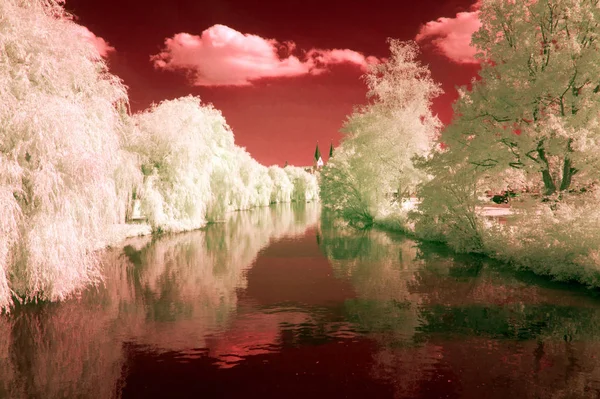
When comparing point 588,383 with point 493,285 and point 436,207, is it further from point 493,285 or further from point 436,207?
point 436,207

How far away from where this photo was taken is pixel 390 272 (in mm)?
20734

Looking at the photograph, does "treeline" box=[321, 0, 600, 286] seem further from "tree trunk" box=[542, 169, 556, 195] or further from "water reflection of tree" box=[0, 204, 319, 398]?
"water reflection of tree" box=[0, 204, 319, 398]

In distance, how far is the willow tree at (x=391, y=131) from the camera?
38.3 metres

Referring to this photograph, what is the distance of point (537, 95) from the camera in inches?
777

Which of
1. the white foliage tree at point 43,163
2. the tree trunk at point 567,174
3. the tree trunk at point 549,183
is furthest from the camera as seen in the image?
the tree trunk at point 549,183

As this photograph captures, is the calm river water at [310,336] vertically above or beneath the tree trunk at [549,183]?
beneath

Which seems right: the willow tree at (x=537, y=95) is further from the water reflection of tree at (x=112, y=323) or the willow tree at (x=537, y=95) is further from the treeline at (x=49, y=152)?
the treeline at (x=49, y=152)

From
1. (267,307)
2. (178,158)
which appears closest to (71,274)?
(267,307)

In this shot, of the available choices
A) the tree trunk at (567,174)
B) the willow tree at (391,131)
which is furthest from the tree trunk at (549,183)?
the willow tree at (391,131)

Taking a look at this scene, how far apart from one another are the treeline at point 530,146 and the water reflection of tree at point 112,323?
13.5 metres

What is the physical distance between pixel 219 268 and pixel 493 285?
13.2 m

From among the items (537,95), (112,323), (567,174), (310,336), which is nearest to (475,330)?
(310,336)

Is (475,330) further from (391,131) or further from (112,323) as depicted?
(391,131)

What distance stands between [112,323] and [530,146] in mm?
19416
